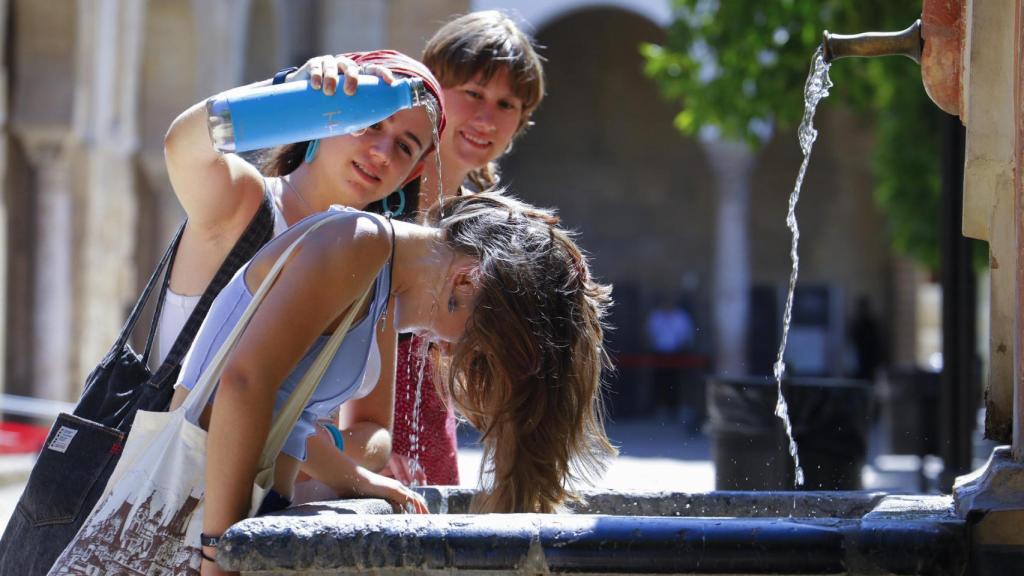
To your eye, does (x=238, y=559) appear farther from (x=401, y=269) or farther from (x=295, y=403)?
(x=401, y=269)

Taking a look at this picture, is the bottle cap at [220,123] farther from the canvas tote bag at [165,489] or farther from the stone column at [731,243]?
the stone column at [731,243]

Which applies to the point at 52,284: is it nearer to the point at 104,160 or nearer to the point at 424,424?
the point at 104,160

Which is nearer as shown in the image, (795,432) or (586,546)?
(586,546)

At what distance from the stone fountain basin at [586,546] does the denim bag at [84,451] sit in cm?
30

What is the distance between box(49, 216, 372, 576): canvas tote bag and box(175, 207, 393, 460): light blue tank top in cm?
4

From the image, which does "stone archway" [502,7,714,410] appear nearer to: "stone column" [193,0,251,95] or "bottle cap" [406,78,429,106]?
"stone column" [193,0,251,95]

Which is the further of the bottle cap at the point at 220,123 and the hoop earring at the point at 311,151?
the hoop earring at the point at 311,151

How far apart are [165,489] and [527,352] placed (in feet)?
1.74

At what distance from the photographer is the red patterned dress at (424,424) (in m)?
3.01

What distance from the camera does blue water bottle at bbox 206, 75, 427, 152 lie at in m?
2.27

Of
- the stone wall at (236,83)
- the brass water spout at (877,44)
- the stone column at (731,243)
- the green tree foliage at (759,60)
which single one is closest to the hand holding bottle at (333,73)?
the brass water spout at (877,44)

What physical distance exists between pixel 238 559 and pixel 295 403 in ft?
0.85

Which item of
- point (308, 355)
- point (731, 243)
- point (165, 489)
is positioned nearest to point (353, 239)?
point (308, 355)

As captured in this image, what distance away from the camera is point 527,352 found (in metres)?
2.17
